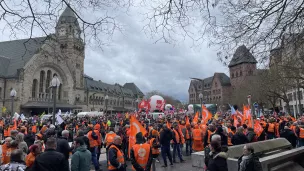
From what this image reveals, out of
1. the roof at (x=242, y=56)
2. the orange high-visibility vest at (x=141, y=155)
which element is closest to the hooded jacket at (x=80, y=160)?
the orange high-visibility vest at (x=141, y=155)

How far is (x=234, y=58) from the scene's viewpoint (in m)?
7.47

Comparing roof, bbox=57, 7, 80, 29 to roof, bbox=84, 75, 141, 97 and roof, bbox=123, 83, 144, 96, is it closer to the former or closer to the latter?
roof, bbox=84, 75, 141, 97

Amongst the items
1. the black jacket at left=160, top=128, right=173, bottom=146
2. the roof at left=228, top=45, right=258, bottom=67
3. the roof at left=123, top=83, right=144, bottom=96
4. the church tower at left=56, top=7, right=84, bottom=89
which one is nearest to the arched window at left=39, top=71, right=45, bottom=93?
the black jacket at left=160, top=128, right=173, bottom=146

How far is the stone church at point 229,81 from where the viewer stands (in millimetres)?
7457

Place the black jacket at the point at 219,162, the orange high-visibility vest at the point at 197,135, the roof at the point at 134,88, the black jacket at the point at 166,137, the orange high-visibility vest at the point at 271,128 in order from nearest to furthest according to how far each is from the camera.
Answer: the black jacket at the point at 219,162 < the black jacket at the point at 166,137 < the orange high-visibility vest at the point at 197,135 < the orange high-visibility vest at the point at 271,128 < the roof at the point at 134,88

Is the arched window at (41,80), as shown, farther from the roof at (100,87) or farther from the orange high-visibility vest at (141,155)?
the orange high-visibility vest at (141,155)

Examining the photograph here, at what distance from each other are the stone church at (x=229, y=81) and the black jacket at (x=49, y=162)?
18.6 ft

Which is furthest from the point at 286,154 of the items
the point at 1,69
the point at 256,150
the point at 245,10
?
the point at 1,69

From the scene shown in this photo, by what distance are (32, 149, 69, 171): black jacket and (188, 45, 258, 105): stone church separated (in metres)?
5.67

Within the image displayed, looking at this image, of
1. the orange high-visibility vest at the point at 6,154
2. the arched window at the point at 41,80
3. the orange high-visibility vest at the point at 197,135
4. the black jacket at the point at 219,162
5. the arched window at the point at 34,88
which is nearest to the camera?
the black jacket at the point at 219,162

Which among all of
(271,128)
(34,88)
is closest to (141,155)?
(271,128)

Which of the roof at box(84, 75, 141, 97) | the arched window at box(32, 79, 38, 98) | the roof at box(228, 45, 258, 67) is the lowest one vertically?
the roof at box(228, 45, 258, 67)

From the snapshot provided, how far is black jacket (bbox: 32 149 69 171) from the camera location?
14.5ft

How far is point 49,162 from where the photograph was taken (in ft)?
14.6
